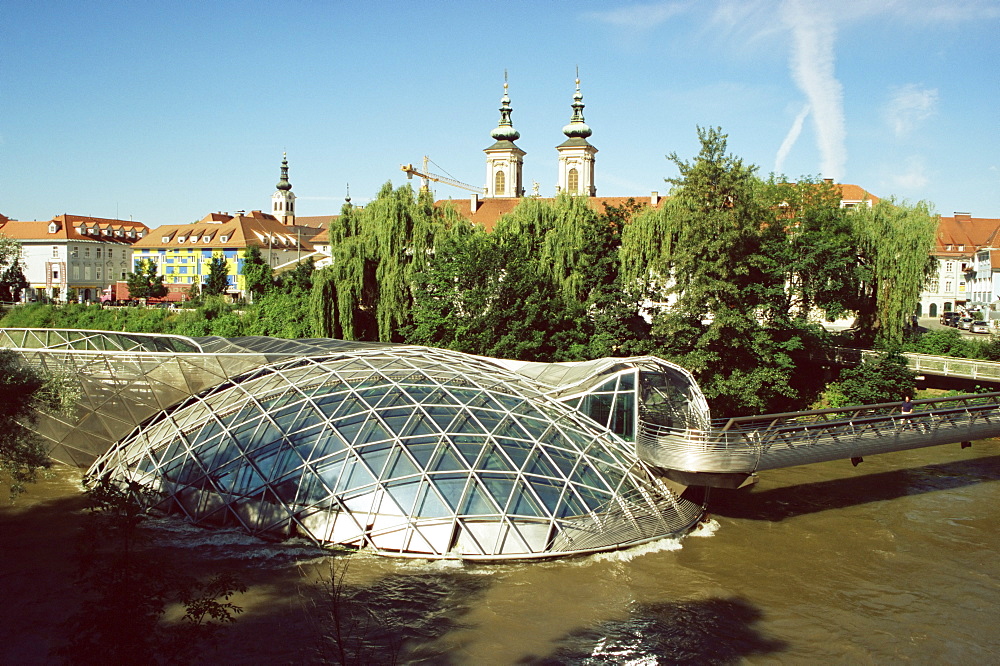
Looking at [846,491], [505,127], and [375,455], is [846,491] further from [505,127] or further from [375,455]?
[505,127]

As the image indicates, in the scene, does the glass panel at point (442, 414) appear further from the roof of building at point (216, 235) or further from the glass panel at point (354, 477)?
the roof of building at point (216, 235)

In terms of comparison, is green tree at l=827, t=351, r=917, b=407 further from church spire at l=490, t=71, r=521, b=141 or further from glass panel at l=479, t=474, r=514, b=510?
church spire at l=490, t=71, r=521, b=141

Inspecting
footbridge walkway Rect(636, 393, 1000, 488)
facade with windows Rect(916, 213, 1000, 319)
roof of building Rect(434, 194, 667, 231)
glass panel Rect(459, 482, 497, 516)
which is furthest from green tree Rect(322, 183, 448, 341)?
facade with windows Rect(916, 213, 1000, 319)

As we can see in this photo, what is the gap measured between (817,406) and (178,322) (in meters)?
44.3

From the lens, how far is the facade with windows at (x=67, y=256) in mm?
86875

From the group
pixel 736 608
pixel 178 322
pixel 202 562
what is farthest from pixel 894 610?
pixel 178 322

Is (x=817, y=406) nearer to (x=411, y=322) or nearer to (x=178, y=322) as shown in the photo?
(x=411, y=322)

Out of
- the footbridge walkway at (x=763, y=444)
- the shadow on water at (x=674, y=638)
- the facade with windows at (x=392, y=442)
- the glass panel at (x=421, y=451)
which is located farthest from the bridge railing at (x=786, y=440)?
the glass panel at (x=421, y=451)

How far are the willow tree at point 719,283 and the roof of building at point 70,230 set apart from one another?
7958cm

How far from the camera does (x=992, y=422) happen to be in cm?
2439

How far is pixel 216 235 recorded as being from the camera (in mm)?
95000

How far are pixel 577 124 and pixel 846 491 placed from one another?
7915 centimetres

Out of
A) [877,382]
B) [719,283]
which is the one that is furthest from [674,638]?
[877,382]

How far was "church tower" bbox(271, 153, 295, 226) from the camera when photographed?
13662 cm
